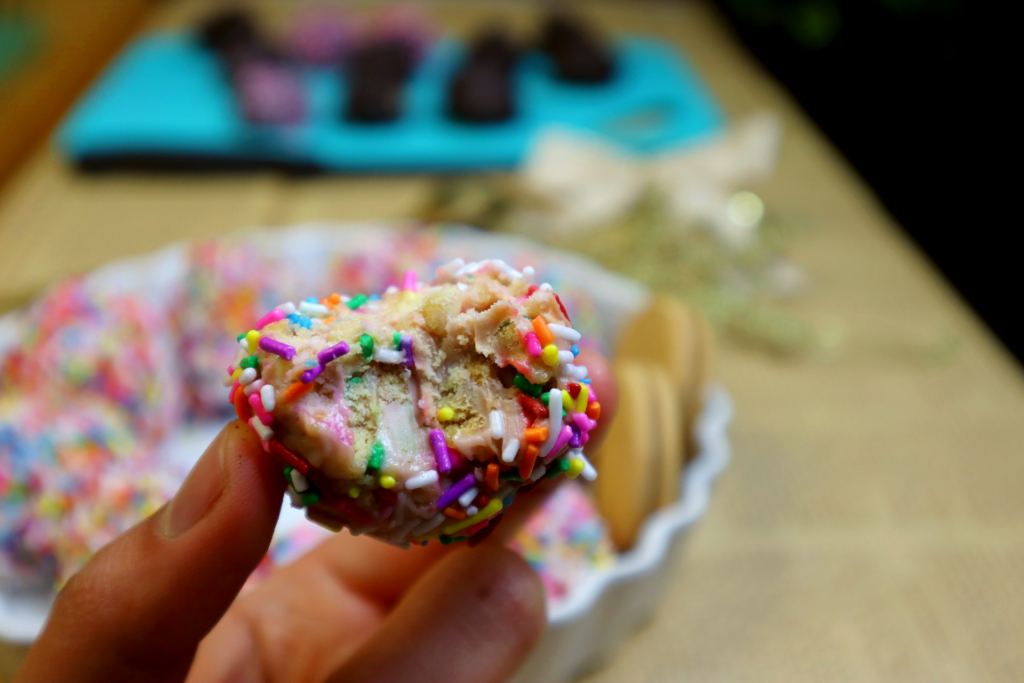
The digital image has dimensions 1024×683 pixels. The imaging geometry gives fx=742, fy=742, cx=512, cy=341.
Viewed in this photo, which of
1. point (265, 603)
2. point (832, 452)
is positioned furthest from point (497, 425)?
point (832, 452)

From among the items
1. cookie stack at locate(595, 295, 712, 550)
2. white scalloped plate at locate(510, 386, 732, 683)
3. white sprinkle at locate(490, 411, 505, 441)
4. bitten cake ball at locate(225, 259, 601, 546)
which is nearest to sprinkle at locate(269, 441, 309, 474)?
bitten cake ball at locate(225, 259, 601, 546)

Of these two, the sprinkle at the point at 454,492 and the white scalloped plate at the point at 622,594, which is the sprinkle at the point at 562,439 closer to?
the sprinkle at the point at 454,492

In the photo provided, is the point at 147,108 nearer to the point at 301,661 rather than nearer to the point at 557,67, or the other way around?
the point at 557,67

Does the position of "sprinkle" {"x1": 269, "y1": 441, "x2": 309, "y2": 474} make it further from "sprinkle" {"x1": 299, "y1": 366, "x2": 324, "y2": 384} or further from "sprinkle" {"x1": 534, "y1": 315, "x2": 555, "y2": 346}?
"sprinkle" {"x1": 534, "y1": 315, "x2": 555, "y2": 346}

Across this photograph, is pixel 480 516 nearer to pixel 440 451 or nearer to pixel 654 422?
pixel 440 451

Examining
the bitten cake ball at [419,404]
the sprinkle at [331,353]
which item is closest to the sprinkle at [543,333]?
the bitten cake ball at [419,404]
